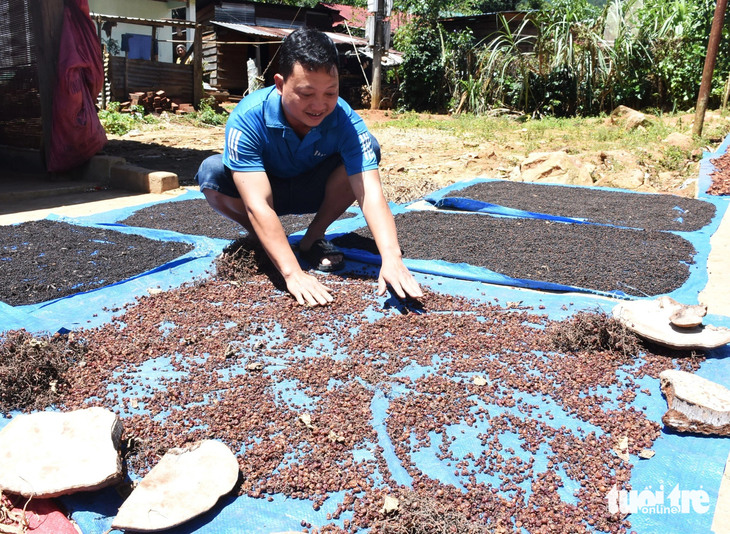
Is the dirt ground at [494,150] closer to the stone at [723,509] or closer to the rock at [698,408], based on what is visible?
the rock at [698,408]

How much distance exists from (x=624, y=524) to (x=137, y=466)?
115 centimetres

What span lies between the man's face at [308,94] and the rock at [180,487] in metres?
1.41

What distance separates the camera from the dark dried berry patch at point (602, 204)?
12.8 ft

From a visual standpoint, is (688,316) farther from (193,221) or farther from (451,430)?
(193,221)

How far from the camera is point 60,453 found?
1.40 metres

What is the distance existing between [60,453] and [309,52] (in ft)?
5.23

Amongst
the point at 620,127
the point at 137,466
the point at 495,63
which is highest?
the point at 495,63

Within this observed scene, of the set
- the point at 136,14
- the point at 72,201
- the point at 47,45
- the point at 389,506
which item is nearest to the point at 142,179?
the point at 72,201

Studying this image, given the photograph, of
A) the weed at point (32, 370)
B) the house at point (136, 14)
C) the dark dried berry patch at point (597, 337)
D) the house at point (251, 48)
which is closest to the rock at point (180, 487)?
the weed at point (32, 370)

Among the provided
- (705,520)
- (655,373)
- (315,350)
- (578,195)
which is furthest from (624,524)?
(578,195)

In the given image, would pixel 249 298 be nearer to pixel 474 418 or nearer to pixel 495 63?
pixel 474 418

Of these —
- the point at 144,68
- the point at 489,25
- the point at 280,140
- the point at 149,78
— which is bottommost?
the point at 280,140

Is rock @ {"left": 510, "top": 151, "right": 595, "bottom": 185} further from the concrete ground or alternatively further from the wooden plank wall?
the wooden plank wall

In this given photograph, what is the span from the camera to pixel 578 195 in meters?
4.69
